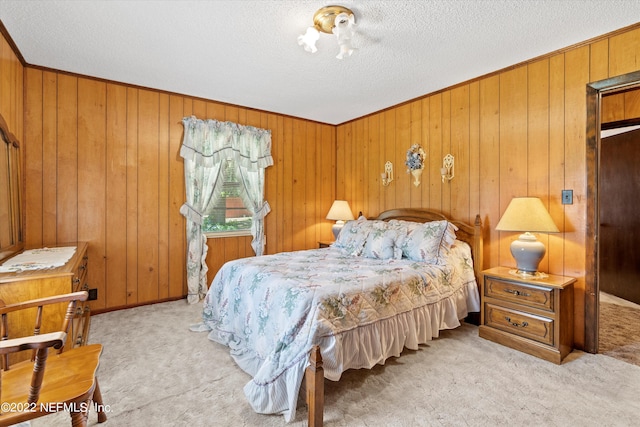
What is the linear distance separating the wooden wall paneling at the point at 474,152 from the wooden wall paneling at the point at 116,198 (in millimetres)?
3919

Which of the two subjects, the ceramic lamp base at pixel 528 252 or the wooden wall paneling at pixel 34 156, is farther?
the wooden wall paneling at pixel 34 156

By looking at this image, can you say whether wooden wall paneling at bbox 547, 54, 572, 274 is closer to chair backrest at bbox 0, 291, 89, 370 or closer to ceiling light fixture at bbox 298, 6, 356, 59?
ceiling light fixture at bbox 298, 6, 356, 59

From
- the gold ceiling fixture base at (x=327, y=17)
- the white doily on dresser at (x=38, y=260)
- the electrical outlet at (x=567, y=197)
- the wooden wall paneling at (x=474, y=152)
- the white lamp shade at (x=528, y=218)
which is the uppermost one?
the gold ceiling fixture base at (x=327, y=17)

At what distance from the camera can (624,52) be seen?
2.46m

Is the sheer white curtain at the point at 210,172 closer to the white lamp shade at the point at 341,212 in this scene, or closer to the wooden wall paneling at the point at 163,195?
the wooden wall paneling at the point at 163,195

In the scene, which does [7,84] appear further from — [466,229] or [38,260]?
[466,229]

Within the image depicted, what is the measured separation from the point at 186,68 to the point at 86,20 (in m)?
0.90

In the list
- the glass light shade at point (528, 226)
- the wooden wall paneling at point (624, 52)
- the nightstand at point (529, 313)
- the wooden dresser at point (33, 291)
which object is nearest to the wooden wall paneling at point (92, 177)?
the wooden dresser at point (33, 291)

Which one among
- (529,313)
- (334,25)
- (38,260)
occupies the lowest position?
(529,313)

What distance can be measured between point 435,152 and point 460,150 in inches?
12.5

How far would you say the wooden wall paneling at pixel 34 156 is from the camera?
3102mm

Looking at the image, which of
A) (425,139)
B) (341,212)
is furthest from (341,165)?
(425,139)

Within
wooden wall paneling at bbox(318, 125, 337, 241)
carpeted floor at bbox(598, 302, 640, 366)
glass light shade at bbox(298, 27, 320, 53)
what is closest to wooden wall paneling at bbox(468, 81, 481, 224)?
carpeted floor at bbox(598, 302, 640, 366)

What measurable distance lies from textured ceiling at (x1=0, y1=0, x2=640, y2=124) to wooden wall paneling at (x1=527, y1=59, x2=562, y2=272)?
0.21m
